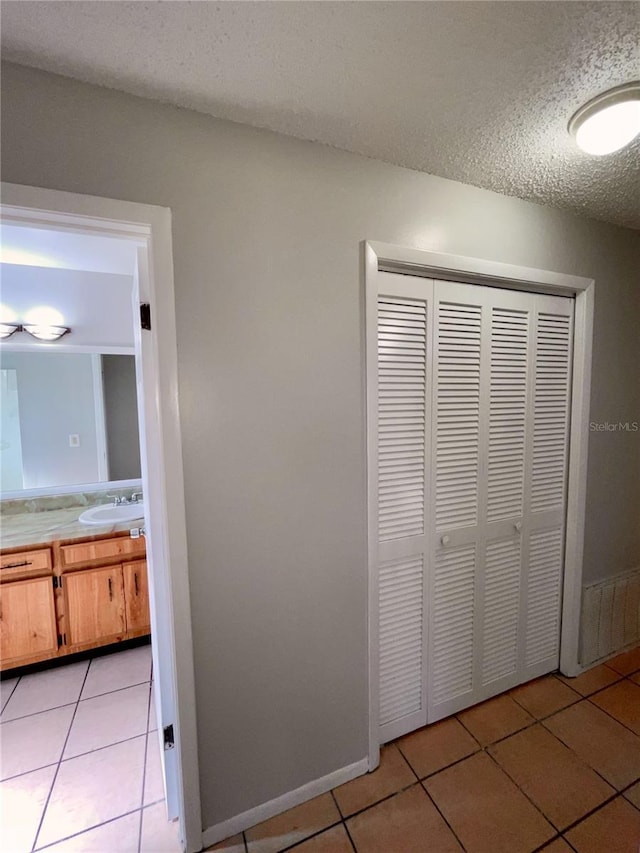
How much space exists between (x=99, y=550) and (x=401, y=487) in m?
1.87

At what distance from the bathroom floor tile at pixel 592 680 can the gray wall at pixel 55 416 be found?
10.6 feet

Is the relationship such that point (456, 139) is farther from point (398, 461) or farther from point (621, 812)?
point (621, 812)

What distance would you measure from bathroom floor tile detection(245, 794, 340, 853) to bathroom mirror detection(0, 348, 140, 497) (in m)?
2.18

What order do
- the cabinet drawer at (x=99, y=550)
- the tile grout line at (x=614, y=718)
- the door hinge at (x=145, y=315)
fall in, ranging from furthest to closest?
the cabinet drawer at (x=99, y=550)
the tile grout line at (x=614, y=718)
the door hinge at (x=145, y=315)

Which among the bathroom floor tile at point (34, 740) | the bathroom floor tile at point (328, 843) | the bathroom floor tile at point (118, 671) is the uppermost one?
the bathroom floor tile at point (328, 843)

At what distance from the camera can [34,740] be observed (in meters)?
1.61

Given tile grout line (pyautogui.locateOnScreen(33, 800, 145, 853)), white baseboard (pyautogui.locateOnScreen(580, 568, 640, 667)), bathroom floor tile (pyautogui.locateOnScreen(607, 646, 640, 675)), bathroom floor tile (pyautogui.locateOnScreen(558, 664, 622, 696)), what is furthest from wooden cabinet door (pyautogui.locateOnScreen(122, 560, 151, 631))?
bathroom floor tile (pyautogui.locateOnScreen(607, 646, 640, 675))

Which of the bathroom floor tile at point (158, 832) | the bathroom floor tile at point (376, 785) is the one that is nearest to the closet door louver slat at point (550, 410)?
the bathroom floor tile at point (376, 785)

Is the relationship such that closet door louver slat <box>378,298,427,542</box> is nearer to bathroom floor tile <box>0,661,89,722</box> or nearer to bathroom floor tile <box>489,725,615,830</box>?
bathroom floor tile <box>489,725,615,830</box>

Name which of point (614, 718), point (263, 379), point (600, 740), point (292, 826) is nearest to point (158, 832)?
point (292, 826)

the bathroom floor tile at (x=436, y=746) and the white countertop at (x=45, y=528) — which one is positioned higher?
the white countertop at (x=45, y=528)

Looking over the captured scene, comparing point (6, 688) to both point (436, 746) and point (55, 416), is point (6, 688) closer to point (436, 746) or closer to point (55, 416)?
point (55, 416)

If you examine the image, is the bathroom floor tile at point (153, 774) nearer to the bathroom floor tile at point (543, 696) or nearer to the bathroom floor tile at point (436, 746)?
the bathroom floor tile at point (436, 746)

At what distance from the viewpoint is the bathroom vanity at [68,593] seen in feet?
6.48
